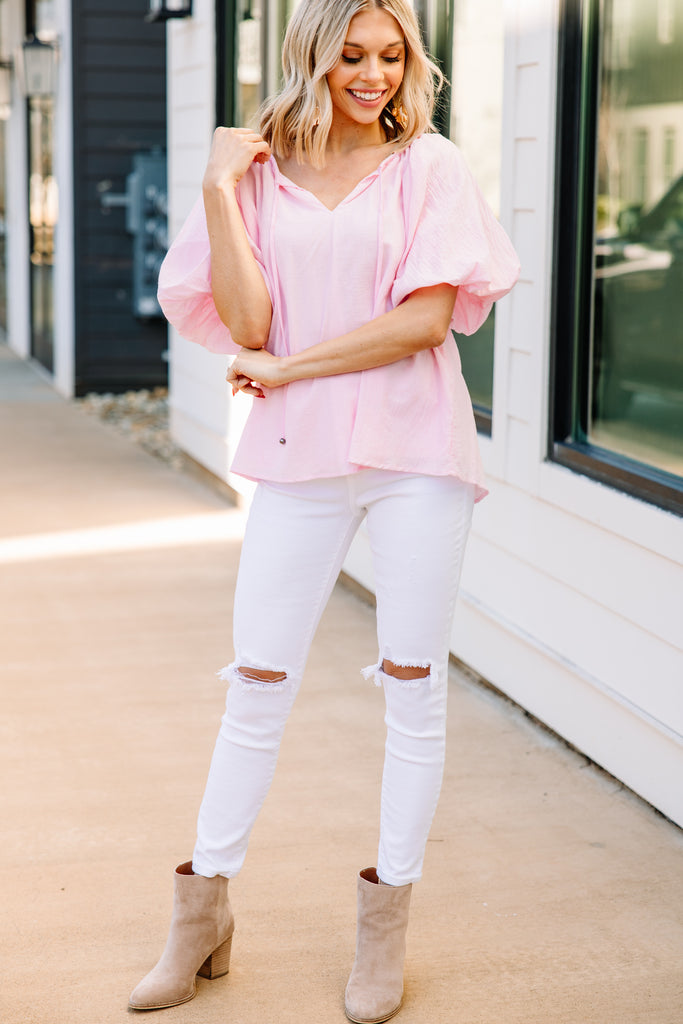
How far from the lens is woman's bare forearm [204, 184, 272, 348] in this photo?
6.24ft

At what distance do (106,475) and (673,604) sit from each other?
442 cm

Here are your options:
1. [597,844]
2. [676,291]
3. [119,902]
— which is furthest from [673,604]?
[119,902]

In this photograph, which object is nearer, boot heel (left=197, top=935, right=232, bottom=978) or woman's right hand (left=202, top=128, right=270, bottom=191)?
woman's right hand (left=202, top=128, right=270, bottom=191)

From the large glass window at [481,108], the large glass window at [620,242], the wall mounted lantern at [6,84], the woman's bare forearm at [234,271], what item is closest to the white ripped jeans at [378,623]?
the woman's bare forearm at [234,271]

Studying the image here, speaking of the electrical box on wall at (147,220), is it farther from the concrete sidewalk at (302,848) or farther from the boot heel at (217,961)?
the boot heel at (217,961)

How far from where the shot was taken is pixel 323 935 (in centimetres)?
233

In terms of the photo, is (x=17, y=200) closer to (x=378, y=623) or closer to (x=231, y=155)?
(x=231, y=155)

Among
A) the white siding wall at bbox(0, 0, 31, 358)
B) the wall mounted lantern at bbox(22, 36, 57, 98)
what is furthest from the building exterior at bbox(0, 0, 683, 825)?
the white siding wall at bbox(0, 0, 31, 358)

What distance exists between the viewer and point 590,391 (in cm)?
323

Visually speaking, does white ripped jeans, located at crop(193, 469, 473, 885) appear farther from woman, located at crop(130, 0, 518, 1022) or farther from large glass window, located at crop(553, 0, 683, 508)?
large glass window, located at crop(553, 0, 683, 508)

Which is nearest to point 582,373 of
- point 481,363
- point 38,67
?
point 481,363

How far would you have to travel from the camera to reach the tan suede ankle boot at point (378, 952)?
206 cm

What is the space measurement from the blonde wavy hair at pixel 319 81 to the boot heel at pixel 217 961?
1.28 meters

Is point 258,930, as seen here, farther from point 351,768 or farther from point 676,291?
point 676,291
